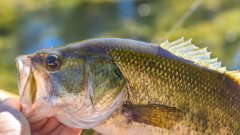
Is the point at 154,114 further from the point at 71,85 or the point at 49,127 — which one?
the point at 49,127

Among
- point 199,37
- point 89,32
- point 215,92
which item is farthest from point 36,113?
point 89,32

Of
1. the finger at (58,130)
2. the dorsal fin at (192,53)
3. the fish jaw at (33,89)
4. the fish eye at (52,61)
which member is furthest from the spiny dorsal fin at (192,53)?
the finger at (58,130)

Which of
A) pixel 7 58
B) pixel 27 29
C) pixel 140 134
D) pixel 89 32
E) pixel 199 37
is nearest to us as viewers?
pixel 140 134

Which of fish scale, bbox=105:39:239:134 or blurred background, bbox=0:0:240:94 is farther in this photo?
blurred background, bbox=0:0:240:94

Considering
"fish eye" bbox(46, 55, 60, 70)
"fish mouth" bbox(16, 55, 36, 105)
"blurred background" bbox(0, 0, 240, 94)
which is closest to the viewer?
"fish mouth" bbox(16, 55, 36, 105)

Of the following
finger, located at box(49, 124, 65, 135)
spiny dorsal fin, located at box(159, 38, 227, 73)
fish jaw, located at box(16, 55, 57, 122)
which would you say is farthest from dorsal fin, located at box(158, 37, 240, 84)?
finger, located at box(49, 124, 65, 135)

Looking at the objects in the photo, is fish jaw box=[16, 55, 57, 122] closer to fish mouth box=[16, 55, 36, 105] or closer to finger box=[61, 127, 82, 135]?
fish mouth box=[16, 55, 36, 105]

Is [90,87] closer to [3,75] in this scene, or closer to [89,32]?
[3,75]
